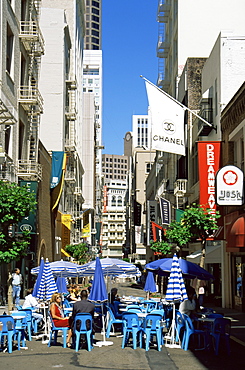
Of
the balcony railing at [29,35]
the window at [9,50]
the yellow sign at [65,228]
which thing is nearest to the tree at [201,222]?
the window at [9,50]

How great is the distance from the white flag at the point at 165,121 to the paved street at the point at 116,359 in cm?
1453

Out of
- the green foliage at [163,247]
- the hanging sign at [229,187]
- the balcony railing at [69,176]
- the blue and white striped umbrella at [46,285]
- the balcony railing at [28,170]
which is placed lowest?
the blue and white striped umbrella at [46,285]

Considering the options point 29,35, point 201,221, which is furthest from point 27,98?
point 201,221

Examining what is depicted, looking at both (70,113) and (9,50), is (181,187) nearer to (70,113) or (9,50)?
(9,50)

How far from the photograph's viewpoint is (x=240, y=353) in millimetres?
14617

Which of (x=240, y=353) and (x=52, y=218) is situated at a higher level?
(x=52, y=218)

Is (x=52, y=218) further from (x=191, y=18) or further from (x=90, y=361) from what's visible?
(x=90, y=361)

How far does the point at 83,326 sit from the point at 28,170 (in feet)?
60.3

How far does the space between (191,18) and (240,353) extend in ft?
126

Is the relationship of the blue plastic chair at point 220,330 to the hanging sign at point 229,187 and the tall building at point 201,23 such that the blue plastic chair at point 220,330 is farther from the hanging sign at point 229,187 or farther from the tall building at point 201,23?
the tall building at point 201,23

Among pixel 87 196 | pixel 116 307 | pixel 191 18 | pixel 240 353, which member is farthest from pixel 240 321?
pixel 87 196

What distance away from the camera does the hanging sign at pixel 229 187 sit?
22469 mm

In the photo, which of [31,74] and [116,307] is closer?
[116,307]

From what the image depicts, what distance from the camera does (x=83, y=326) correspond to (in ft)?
48.1
